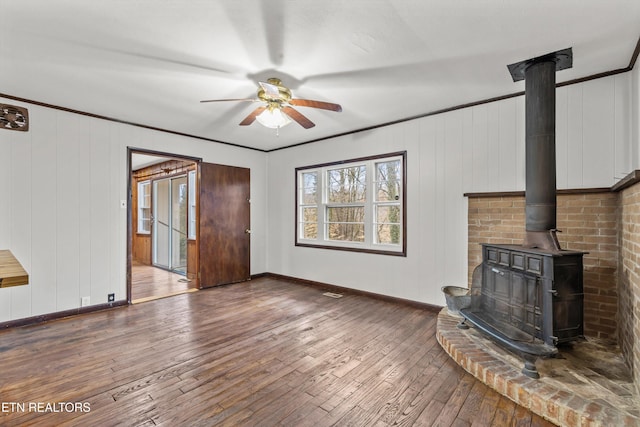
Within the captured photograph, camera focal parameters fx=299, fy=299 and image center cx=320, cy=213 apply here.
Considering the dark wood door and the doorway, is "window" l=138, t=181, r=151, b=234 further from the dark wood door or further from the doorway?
the dark wood door

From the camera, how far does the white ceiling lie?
1915 mm

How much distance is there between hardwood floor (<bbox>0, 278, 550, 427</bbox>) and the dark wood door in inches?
57.4

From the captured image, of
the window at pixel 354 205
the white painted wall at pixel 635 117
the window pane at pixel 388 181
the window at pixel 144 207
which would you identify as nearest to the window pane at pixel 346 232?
the window at pixel 354 205

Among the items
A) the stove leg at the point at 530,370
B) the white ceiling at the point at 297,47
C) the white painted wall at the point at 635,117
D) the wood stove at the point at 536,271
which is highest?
the white ceiling at the point at 297,47

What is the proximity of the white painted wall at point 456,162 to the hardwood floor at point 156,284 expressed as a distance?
2.34 metres

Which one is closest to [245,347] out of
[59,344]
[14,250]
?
[59,344]

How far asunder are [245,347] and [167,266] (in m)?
4.95

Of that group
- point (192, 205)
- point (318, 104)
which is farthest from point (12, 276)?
point (192, 205)

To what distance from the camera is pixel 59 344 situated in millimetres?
2859

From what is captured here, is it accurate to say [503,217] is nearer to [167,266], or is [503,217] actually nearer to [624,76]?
[624,76]

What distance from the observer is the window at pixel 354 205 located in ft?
14.1

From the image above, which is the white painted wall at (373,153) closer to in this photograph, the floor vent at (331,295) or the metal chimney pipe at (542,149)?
the floor vent at (331,295)

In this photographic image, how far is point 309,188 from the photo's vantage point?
216 inches

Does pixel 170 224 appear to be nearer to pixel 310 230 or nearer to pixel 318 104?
pixel 310 230
